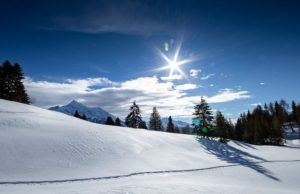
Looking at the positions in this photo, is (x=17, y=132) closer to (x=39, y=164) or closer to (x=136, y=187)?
(x=39, y=164)

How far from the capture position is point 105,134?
94.1 ft

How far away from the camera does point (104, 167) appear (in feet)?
64.0

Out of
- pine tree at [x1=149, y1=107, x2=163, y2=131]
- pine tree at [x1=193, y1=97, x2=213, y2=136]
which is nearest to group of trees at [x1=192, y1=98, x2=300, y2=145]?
pine tree at [x1=193, y1=97, x2=213, y2=136]

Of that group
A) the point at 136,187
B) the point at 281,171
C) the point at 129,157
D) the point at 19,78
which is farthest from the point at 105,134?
the point at 19,78

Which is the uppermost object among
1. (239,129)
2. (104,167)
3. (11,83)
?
(11,83)

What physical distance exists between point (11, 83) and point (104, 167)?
44844 mm

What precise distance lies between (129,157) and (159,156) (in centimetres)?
414

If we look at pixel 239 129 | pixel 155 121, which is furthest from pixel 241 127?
pixel 155 121

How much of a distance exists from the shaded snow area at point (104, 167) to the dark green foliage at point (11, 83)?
27283 mm

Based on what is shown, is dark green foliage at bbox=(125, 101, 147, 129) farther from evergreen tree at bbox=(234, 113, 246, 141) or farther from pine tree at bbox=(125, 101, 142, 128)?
evergreen tree at bbox=(234, 113, 246, 141)

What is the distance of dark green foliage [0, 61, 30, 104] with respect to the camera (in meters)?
53.3

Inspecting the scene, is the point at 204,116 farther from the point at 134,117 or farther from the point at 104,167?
the point at 104,167

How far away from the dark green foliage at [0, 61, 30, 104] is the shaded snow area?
1074 inches

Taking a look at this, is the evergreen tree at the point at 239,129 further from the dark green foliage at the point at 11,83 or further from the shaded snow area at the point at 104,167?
the dark green foliage at the point at 11,83
